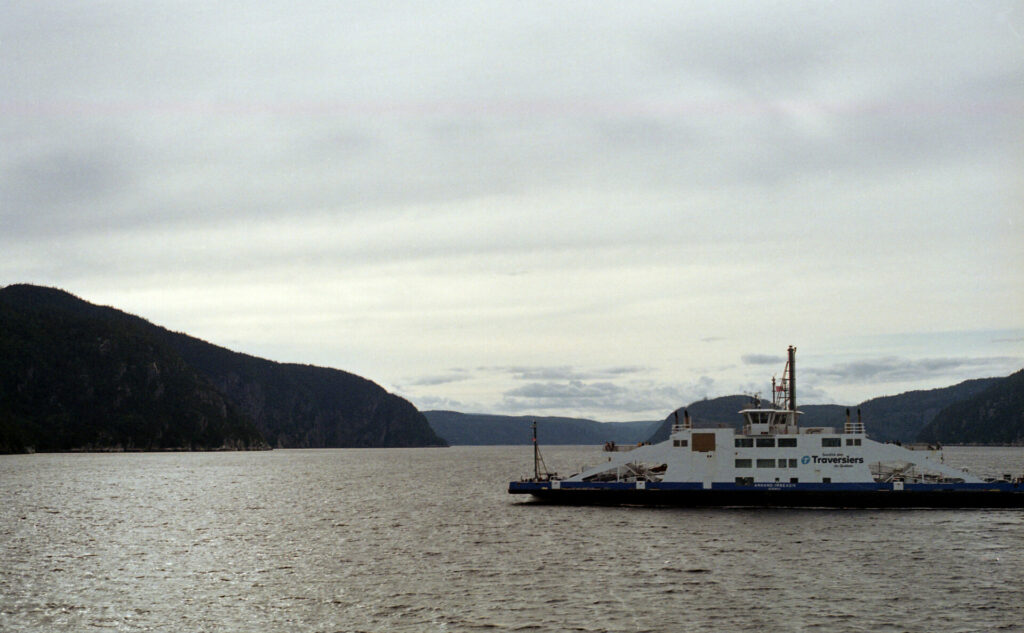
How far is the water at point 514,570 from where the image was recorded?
35.2 meters

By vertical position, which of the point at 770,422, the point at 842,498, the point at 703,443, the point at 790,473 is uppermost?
the point at 770,422

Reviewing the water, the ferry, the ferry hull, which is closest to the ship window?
the ferry

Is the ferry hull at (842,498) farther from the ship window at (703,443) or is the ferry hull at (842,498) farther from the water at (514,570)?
the ship window at (703,443)

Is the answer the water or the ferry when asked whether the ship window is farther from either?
the water

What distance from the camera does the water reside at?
3519cm

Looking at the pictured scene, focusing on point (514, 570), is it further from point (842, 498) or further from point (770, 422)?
point (842, 498)

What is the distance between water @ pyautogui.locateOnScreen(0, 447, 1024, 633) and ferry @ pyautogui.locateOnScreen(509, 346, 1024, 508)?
5.41 feet

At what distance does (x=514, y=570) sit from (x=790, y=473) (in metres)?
31.5

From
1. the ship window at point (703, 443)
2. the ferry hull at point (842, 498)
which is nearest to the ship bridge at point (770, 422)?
the ship window at point (703, 443)

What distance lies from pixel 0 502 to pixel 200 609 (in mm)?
65475

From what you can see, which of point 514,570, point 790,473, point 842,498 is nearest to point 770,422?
point 790,473

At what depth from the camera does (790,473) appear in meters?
68.8

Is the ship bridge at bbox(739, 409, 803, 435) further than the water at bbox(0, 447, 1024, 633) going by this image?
Yes

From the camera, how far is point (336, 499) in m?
98.3
